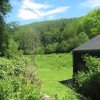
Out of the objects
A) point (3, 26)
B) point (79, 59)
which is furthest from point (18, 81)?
point (3, 26)

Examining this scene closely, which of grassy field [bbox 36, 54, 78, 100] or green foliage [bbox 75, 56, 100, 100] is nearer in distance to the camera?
green foliage [bbox 75, 56, 100, 100]

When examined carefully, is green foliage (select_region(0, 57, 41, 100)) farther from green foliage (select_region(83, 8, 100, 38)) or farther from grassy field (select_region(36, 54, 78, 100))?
green foliage (select_region(83, 8, 100, 38))

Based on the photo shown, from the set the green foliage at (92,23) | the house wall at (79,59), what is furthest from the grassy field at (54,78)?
the green foliage at (92,23)

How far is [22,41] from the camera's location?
11038 centimetres

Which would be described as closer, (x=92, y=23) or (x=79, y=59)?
(x=79, y=59)

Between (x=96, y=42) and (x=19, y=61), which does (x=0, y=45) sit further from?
(x=19, y=61)

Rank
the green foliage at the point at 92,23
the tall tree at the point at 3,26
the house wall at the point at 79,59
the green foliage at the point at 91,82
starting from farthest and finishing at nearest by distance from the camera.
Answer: the green foliage at the point at 92,23
the tall tree at the point at 3,26
the house wall at the point at 79,59
the green foliage at the point at 91,82

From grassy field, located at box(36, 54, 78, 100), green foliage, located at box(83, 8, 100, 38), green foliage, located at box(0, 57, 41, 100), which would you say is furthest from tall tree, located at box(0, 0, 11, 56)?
green foliage, located at box(83, 8, 100, 38)

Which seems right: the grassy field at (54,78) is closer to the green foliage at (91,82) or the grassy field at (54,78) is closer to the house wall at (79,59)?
the green foliage at (91,82)

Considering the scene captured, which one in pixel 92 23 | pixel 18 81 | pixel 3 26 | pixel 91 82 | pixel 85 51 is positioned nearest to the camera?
pixel 18 81

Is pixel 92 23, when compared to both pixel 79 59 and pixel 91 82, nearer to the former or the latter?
pixel 79 59

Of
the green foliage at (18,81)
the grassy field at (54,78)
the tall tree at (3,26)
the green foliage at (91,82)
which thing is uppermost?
the tall tree at (3,26)

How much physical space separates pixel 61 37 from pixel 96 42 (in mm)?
113477

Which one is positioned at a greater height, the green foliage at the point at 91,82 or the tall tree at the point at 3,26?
the tall tree at the point at 3,26
